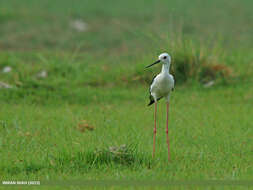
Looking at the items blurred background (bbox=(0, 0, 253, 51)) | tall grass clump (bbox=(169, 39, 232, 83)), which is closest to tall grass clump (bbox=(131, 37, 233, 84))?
tall grass clump (bbox=(169, 39, 232, 83))

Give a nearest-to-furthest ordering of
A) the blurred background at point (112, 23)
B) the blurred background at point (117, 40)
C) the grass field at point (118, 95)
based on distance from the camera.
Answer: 1. the grass field at point (118, 95)
2. the blurred background at point (117, 40)
3. the blurred background at point (112, 23)

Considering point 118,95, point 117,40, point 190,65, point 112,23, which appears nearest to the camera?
point 118,95

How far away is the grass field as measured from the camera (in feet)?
18.8

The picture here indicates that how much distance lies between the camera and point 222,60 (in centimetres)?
1090

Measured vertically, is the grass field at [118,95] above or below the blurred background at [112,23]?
below

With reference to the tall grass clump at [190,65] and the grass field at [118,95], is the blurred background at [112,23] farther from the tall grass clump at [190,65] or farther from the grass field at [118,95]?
the tall grass clump at [190,65]

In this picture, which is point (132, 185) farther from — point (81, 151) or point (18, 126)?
point (18, 126)

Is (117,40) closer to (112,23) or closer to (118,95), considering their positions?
(112,23)

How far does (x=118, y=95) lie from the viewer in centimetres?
959

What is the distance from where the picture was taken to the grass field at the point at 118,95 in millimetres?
5719

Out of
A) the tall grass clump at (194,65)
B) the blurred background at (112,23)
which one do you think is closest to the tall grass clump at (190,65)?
the tall grass clump at (194,65)

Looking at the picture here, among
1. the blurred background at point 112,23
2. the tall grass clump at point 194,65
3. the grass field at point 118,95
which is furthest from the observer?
the blurred background at point 112,23

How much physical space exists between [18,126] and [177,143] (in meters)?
2.18

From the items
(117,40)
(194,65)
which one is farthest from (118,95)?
(117,40)
